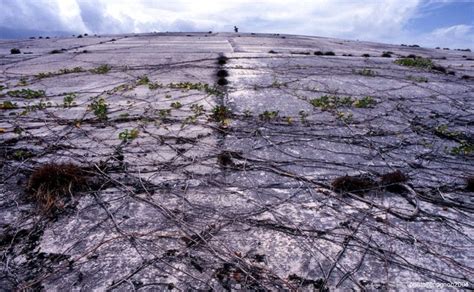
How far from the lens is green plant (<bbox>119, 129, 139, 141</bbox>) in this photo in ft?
14.2

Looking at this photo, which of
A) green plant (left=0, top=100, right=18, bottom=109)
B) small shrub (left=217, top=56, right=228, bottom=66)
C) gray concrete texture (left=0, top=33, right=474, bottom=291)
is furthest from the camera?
small shrub (left=217, top=56, right=228, bottom=66)

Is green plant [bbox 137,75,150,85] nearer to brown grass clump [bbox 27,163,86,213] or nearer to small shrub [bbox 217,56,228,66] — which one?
small shrub [bbox 217,56,228,66]

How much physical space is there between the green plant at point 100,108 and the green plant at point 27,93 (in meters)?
1.42

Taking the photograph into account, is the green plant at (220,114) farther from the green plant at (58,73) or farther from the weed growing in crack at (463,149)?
the green plant at (58,73)

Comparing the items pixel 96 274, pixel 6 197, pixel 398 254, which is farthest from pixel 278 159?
pixel 6 197

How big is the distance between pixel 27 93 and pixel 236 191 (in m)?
5.20

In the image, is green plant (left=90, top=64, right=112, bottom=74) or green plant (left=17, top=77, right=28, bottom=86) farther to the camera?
green plant (left=90, top=64, right=112, bottom=74)

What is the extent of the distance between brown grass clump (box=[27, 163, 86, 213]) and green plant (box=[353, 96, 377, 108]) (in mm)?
4721

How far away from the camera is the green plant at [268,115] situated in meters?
5.15

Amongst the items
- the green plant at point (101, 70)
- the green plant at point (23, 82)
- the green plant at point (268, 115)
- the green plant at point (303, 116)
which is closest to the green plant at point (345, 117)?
the green plant at point (303, 116)

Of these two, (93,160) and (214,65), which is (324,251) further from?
(214,65)

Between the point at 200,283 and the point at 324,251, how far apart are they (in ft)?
3.19

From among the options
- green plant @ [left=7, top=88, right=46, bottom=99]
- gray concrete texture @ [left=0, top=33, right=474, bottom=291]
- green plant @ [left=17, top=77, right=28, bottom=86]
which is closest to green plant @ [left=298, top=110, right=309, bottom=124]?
gray concrete texture @ [left=0, top=33, right=474, bottom=291]

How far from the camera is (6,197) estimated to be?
3090mm
